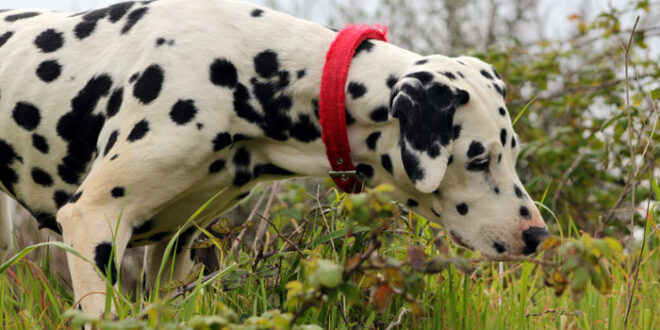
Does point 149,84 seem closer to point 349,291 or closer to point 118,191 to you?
point 118,191

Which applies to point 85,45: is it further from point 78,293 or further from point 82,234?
point 78,293

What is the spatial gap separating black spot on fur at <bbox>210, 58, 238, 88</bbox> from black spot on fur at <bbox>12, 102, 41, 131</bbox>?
72 cm

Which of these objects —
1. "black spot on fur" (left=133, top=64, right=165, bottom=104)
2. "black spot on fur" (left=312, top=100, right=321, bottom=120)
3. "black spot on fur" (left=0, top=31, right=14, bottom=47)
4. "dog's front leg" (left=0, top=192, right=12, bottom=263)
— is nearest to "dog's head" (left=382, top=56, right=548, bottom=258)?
"black spot on fur" (left=312, top=100, right=321, bottom=120)

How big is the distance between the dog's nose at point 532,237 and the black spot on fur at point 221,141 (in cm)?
106

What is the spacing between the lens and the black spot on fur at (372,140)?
258cm

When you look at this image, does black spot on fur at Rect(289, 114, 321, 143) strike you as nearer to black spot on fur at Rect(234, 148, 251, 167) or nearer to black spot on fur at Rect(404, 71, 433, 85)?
black spot on fur at Rect(234, 148, 251, 167)

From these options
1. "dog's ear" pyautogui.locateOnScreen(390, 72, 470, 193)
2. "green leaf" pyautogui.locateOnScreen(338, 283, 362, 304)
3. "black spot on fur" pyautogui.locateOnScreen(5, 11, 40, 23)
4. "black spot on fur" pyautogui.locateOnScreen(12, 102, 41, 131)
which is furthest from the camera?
"black spot on fur" pyautogui.locateOnScreen(5, 11, 40, 23)

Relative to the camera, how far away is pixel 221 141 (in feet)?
8.30

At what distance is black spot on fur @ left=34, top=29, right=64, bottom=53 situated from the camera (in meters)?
2.82

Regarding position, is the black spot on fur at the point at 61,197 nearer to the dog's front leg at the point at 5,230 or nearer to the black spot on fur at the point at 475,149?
the dog's front leg at the point at 5,230

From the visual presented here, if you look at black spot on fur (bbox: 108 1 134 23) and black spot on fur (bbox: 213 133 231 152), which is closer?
black spot on fur (bbox: 213 133 231 152)

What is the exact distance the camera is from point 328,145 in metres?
2.58

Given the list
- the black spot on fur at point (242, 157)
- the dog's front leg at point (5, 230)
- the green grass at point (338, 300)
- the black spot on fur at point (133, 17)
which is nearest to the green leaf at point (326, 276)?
the green grass at point (338, 300)

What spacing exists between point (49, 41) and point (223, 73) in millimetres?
772
